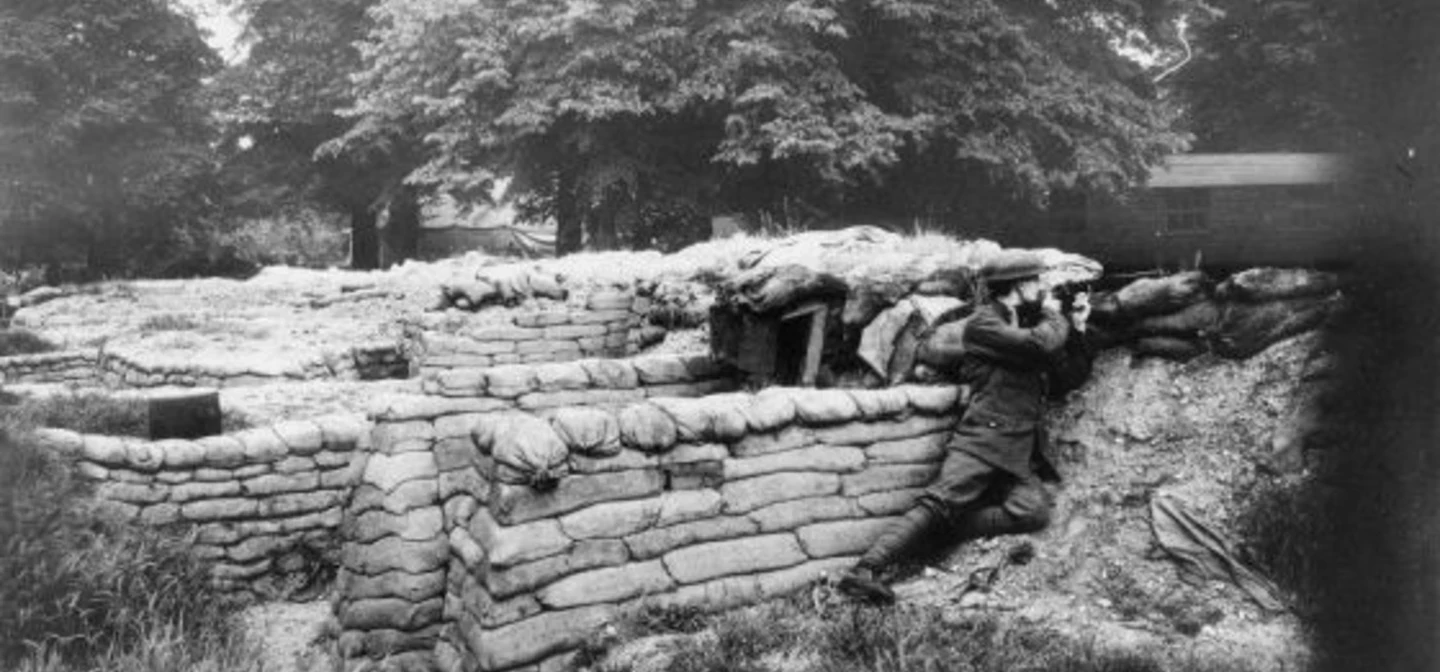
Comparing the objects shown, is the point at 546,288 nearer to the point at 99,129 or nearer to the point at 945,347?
the point at 945,347

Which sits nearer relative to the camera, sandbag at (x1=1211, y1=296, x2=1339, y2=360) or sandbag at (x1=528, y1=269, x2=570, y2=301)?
sandbag at (x1=1211, y1=296, x2=1339, y2=360)

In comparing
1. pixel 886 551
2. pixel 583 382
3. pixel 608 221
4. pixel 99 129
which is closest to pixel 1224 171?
pixel 608 221

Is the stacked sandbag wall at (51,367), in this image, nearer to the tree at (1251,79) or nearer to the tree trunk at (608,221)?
the tree trunk at (608,221)

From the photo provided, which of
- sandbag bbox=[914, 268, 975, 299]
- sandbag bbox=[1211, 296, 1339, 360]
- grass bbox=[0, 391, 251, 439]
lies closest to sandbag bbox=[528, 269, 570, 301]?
grass bbox=[0, 391, 251, 439]

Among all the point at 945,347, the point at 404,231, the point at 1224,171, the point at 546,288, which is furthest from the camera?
the point at 404,231

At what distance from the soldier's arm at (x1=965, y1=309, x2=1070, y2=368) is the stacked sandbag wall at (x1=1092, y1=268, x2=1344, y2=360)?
51cm

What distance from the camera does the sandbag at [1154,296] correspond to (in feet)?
16.2

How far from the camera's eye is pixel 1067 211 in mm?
20062

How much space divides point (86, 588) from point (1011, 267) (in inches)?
186

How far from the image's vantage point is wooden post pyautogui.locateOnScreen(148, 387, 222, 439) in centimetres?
657

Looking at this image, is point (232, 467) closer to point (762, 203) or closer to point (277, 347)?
point (277, 347)

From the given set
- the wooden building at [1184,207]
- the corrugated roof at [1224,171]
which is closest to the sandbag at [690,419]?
the wooden building at [1184,207]

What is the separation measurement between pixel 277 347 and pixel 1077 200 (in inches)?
601

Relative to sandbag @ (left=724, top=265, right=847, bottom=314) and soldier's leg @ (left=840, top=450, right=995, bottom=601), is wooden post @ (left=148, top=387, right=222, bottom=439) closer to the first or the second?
sandbag @ (left=724, top=265, right=847, bottom=314)
